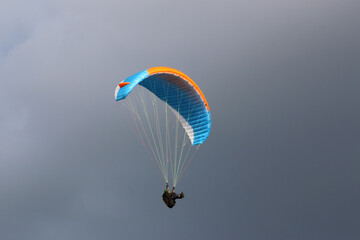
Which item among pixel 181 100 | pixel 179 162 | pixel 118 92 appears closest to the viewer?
pixel 118 92

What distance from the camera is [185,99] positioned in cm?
3919

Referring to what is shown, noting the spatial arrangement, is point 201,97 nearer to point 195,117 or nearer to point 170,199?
point 195,117

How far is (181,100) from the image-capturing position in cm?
3941

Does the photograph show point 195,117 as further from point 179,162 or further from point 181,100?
point 179,162

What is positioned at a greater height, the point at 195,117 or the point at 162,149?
the point at 195,117

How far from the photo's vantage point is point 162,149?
114 feet

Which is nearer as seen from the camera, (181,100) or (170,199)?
(170,199)

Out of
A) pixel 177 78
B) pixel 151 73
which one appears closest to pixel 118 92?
pixel 151 73

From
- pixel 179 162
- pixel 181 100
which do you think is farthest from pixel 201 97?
pixel 179 162

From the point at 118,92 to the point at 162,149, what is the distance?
3.68 meters

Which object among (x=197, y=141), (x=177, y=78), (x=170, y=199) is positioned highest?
(x=177, y=78)

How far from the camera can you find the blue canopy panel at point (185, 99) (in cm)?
3800

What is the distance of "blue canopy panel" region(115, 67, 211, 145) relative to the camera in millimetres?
38000

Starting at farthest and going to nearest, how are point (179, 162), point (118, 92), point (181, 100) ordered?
point (181, 100) → point (179, 162) → point (118, 92)
